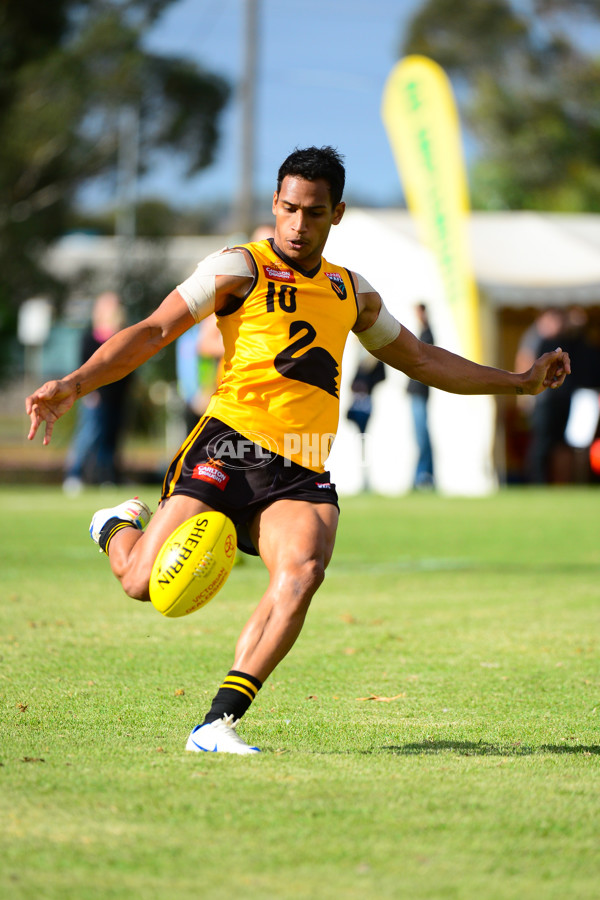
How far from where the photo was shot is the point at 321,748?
15.0 ft

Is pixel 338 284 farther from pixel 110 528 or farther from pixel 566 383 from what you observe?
pixel 566 383

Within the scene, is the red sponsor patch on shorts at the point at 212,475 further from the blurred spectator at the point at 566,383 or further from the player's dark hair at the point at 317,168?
the blurred spectator at the point at 566,383

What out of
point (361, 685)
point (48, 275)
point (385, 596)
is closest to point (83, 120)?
point (48, 275)

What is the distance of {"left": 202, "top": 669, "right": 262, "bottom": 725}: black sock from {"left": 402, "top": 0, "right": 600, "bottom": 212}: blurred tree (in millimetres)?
43449

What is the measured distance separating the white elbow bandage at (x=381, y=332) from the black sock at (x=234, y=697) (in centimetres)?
152

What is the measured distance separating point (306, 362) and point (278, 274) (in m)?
0.35

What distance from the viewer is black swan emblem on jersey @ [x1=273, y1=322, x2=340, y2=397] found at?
488cm

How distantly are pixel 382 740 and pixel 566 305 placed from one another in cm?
1793

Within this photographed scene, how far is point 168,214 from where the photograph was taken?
43.8 m

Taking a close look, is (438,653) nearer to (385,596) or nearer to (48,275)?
(385,596)

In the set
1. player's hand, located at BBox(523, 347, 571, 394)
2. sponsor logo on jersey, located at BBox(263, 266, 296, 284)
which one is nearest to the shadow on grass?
player's hand, located at BBox(523, 347, 571, 394)

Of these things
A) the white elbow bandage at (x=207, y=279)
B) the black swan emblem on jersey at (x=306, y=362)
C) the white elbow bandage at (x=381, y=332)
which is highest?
the white elbow bandage at (x=207, y=279)

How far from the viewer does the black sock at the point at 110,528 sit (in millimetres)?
5219

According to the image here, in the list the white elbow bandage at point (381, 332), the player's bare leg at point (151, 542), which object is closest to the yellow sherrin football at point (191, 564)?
the player's bare leg at point (151, 542)
